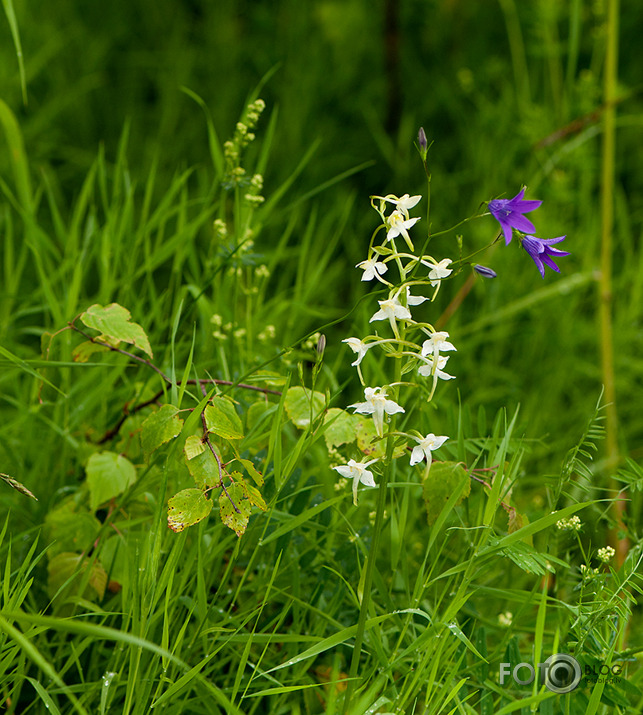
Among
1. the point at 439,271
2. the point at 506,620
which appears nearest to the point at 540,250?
the point at 439,271

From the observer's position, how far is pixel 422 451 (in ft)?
3.09

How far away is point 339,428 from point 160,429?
244 mm

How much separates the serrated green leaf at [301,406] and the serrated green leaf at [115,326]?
0.23 metres

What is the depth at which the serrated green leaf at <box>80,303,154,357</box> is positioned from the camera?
46.3 inches

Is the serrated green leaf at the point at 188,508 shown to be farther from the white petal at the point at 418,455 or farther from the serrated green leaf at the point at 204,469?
the white petal at the point at 418,455

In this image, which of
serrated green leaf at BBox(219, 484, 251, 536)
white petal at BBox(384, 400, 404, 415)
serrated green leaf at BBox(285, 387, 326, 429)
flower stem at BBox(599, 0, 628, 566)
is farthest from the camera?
flower stem at BBox(599, 0, 628, 566)

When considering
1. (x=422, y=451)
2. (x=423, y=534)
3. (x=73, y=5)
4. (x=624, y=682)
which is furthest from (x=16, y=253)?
(x=624, y=682)

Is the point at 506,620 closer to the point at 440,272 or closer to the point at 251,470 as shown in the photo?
the point at 251,470

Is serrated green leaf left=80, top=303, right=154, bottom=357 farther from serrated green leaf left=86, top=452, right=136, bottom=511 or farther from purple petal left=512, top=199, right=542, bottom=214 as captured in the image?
purple petal left=512, top=199, right=542, bottom=214

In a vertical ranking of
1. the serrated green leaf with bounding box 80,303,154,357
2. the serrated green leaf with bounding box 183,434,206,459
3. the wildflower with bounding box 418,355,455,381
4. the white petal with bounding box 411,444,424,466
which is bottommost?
the serrated green leaf with bounding box 183,434,206,459

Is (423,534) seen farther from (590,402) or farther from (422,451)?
(590,402)

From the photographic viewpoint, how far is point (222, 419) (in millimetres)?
1042

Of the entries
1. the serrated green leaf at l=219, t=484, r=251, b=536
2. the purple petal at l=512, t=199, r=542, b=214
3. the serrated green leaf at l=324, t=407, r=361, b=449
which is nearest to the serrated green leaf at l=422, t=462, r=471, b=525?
the serrated green leaf at l=324, t=407, r=361, b=449

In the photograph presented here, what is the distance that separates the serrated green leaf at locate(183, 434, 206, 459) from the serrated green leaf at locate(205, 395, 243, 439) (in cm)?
5
